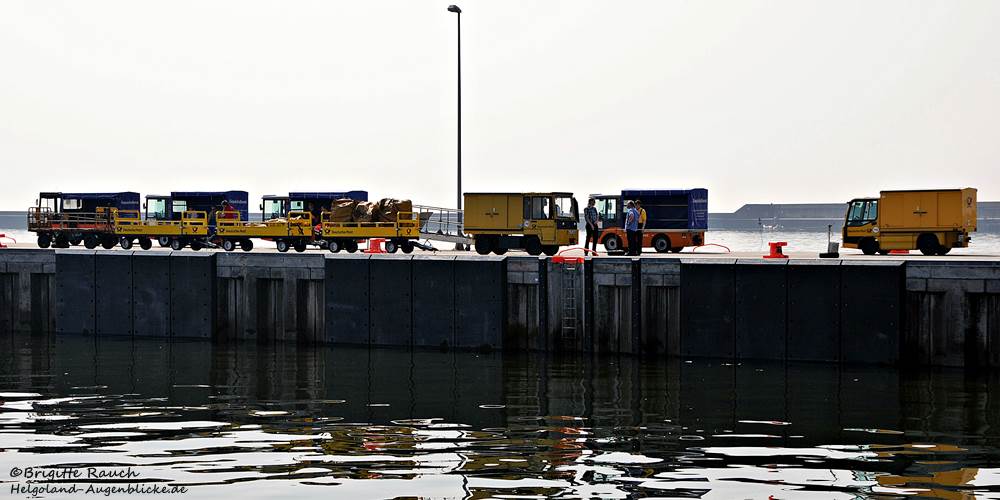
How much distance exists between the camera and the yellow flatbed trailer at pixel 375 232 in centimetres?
4341

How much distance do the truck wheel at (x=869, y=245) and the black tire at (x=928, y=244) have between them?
64.0 inches

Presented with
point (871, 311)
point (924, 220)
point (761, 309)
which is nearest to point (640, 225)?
point (924, 220)

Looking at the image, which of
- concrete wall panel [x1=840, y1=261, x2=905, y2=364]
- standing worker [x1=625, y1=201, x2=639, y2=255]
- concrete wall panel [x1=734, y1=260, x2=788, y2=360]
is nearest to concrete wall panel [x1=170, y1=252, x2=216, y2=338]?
standing worker [x1=625, y1=201, x2=639, y2=255]

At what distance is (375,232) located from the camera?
4347cm

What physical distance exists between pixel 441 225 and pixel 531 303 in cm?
1738

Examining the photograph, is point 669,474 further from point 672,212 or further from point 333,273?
point 672,212

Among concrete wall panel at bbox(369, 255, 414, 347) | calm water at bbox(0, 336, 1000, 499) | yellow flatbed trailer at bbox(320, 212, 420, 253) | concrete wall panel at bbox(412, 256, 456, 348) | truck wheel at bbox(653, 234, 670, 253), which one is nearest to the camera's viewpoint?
calm water at bbox(0, 336, 1000, 499)

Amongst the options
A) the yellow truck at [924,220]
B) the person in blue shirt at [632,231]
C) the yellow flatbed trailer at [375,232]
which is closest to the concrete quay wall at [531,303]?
the person in blue shirt at [632,231]

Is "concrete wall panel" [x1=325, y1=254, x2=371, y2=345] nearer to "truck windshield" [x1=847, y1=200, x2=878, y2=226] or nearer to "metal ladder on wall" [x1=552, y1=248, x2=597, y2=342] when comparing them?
"metal ladder on wall" [x1=552, y1=248, x2=597, y2=342]

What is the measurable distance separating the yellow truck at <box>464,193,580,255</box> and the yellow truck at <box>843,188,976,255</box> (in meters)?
9.70

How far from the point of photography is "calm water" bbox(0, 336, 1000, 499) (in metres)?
14.6

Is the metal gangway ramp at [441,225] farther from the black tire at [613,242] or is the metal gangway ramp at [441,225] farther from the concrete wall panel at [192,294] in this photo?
the concrete wall panel at [192,294]

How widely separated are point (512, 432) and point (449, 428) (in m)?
0.96

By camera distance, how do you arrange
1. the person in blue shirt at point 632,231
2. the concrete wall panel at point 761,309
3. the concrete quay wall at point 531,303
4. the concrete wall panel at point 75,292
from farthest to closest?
the concrete wall panel at point 75,292 → the person in blue shirt at point 632,231 → the concrete wall panel at point 761,309 → the concrete quay wall at point 531,303
